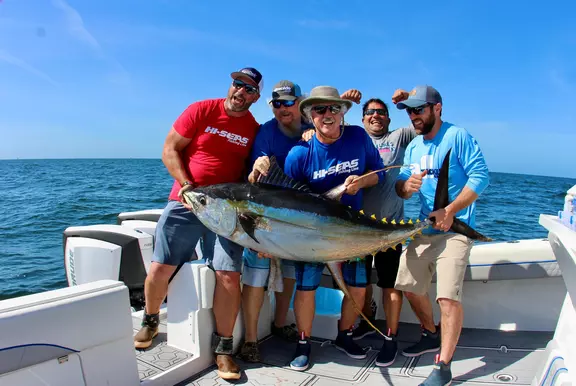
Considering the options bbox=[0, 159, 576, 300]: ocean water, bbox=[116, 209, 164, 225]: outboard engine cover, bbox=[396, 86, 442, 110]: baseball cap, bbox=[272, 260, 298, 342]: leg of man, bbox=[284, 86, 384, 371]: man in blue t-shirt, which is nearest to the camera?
bbox=[284, 86, 384, 371]: man in blue t-shirt

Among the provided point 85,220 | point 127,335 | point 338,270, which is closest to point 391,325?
point 338,270

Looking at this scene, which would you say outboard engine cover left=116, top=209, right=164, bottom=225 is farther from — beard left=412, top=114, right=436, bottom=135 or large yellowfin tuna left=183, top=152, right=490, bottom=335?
beard left=412, top=114, right=436, bottom=135

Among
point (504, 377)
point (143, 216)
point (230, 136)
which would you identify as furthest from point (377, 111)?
point (143, 216)

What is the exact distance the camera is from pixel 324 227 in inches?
104

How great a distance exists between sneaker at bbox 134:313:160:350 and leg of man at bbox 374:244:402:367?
173 cm

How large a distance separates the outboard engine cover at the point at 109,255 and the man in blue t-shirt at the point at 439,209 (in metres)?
2.44

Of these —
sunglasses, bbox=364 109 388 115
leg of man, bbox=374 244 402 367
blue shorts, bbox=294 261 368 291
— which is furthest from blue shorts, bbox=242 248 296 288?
sunglasses, bbox=364 109 388 115

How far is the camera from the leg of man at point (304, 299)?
120 inches

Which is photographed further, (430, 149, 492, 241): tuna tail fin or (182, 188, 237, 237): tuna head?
(430, 149, 492, 241): tuna tail fin

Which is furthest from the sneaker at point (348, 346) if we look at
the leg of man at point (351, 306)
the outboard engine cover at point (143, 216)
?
the outboard engine cover at point (143, 216)

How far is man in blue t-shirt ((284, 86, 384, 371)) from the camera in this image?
113 inches

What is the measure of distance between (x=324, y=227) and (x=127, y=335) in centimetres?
135

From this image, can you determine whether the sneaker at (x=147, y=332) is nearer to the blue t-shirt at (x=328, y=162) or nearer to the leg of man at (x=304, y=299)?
the leg of man at (x=304, y=299)

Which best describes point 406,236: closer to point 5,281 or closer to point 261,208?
point 261,208
